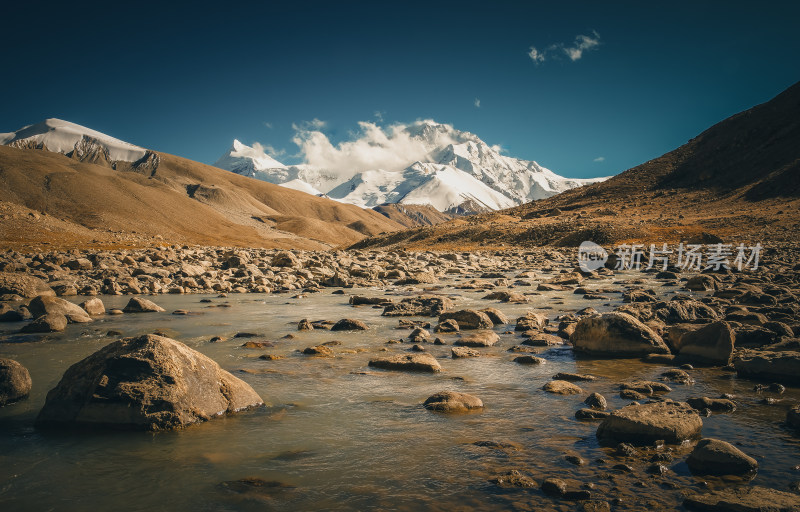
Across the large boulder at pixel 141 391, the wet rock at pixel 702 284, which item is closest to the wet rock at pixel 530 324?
the large boulder at pixel 141 391

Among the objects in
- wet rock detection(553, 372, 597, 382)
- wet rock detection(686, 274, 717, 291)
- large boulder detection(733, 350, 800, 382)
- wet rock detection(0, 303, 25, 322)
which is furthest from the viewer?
wet rock detection(686, 274, 717, 291)

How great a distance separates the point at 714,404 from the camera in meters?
7.57

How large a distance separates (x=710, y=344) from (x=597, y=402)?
4.41 m

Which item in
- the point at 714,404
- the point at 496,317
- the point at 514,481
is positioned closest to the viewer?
the point at 514,481

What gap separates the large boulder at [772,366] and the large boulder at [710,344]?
66cm

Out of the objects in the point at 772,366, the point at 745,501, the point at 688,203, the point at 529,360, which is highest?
the point at 688,203

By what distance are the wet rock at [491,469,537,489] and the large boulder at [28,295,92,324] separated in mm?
14649

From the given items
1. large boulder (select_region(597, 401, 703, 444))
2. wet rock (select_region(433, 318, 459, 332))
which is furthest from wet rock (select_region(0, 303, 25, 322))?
large boulder (select_region(597, 401, 703, 444))

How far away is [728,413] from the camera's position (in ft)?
24.1

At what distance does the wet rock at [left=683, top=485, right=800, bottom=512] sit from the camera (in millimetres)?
4488

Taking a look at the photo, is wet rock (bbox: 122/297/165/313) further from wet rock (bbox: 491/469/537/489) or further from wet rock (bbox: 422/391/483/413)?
wet rock (bbox: 491/469/537/489)

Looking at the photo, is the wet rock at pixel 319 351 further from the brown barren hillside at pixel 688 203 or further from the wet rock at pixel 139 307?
the brown barren hillside at pixel 688 203

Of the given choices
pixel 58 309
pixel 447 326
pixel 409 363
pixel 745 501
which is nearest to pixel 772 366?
pixel 745 501

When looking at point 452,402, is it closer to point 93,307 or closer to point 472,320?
point 472,320
